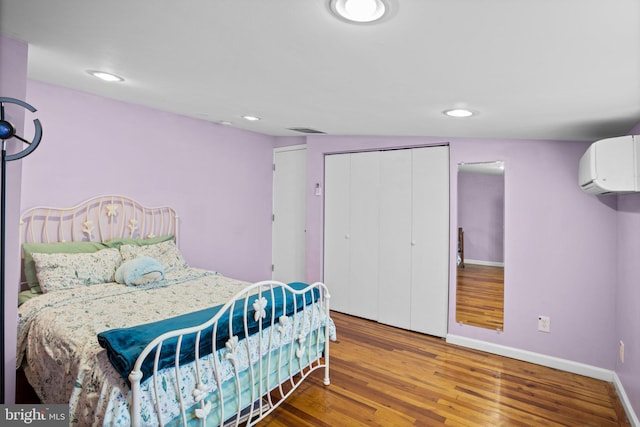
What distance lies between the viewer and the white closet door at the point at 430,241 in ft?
11.5

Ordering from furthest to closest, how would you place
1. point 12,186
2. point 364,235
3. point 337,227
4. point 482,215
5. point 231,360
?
point 337,227, point 364,235, point 482,215, point 231,360, point 12,186

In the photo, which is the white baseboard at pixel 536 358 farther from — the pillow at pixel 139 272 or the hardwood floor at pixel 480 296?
the pillow at pixel 139 272

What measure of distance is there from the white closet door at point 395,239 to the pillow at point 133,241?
90.4 inches

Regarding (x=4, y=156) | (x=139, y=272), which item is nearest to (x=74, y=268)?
(x=139, y=272)

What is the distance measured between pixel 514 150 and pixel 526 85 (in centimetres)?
166

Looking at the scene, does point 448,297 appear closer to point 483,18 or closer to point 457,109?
point 457,109

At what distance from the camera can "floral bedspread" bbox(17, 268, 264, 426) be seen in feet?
4.99

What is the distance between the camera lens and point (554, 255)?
9.67 ft

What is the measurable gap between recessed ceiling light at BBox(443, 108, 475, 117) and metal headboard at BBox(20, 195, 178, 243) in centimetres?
281

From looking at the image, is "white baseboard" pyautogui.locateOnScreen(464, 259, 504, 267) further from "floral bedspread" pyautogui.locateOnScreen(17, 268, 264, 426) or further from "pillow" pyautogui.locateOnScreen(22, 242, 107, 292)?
"pillow" pyautogui.locateOnScreen(22, 242, 107, 292)

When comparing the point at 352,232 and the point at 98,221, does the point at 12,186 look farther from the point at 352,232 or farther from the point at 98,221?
the point at 352,232

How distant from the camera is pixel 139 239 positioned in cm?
324

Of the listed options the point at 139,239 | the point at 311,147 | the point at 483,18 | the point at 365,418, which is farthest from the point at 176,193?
the point at 483,18

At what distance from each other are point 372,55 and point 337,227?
9.39 ft
